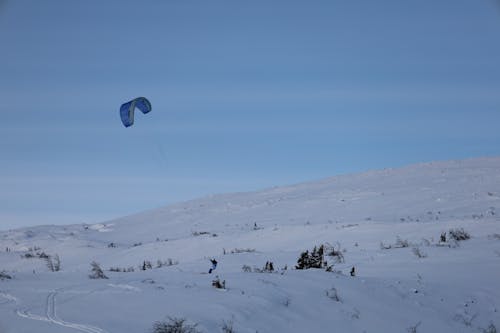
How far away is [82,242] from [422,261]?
1486cm

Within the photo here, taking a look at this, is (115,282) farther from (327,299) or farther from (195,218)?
(195,218)

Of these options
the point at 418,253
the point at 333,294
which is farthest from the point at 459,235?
the point at 333,294

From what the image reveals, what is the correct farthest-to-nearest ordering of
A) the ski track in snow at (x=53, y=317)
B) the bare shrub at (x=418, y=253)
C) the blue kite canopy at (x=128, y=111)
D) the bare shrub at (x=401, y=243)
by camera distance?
the blue kite canopy at (x=128, y=111), the bare shrub at (x=401, y=243), the bare shrub at (x=418, y=253), the ski track in snow at (x=53, y=317)

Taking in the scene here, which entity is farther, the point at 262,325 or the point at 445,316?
the point at 445,316

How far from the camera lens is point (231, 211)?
27.9 m

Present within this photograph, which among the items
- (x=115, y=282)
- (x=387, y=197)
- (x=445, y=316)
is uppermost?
(x=387, y=197)

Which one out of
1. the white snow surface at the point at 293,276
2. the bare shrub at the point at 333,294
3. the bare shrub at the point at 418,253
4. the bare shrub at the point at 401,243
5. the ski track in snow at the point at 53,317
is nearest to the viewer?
the ski track in snow at the point at 53,317

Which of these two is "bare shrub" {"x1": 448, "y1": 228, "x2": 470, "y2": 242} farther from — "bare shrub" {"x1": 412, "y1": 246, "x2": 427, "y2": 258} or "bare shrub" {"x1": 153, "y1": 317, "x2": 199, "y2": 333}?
"bare shrub" {"x1": 153, "y1": 317, "x2": 199, "y2": 333}

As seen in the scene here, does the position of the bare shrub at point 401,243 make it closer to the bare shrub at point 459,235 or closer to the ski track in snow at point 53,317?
the bare shrub at point 459,235

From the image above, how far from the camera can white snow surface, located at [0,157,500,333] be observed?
652 centimetres

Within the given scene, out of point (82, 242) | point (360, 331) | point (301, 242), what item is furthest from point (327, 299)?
point (82, 242)

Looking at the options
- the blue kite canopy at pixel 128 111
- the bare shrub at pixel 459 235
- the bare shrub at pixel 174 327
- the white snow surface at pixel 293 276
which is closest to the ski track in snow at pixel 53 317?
the white snow surface at pixel 293 276

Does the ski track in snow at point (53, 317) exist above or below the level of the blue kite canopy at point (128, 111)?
below

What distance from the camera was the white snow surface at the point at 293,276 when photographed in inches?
257
